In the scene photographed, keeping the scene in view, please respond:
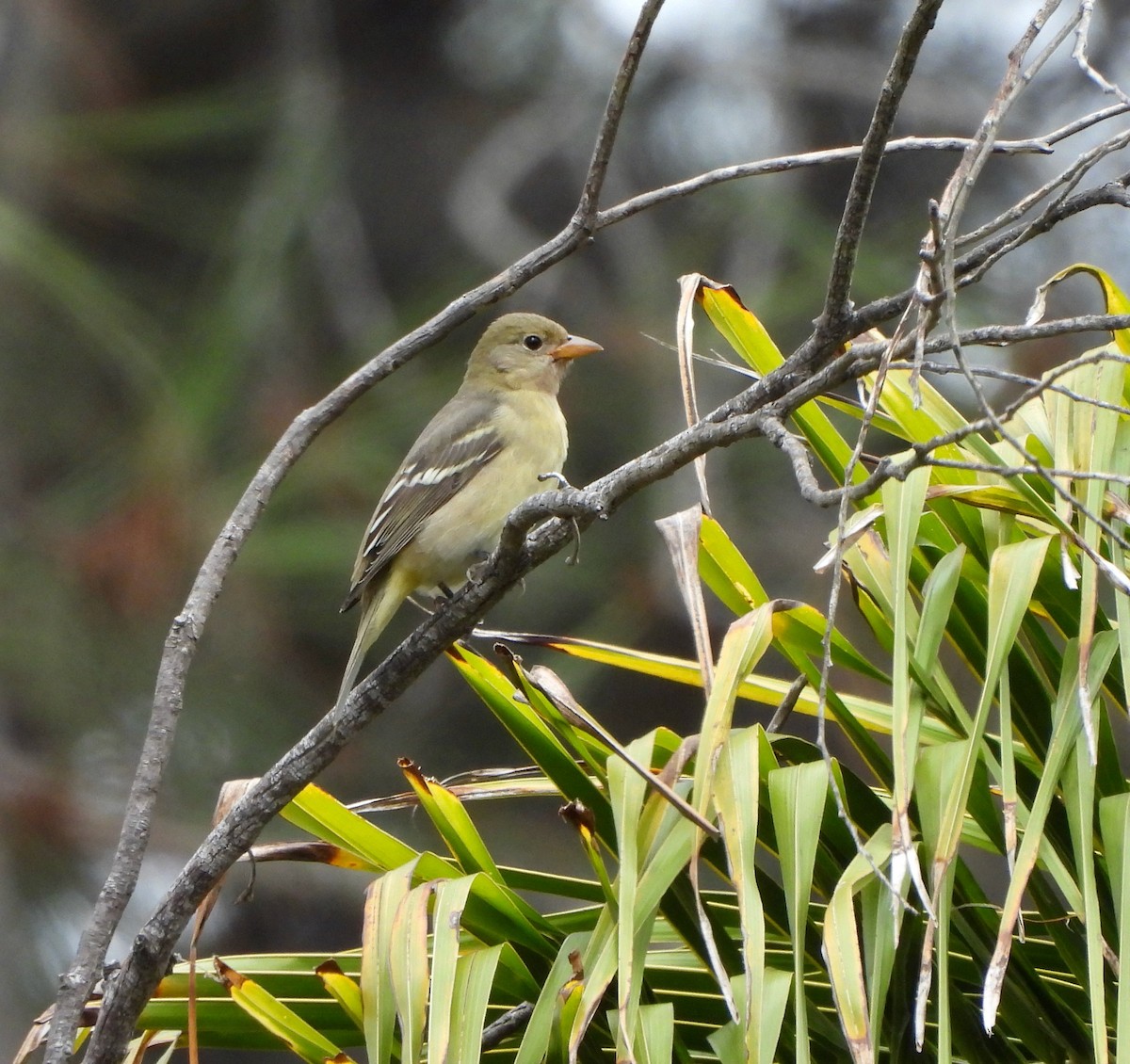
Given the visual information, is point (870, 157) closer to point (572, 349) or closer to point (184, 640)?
point (184, 640)

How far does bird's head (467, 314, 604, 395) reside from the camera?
5.73m

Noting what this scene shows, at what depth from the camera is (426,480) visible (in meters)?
5.06

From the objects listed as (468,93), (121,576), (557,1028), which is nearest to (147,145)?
(468,93)

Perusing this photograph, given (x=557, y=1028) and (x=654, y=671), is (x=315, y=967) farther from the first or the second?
(x=654, y=671)

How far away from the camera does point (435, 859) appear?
2.71 metres

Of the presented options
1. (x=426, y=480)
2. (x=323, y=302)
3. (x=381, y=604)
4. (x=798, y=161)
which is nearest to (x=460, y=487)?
(x=426, y=480)

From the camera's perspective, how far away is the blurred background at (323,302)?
322 inches

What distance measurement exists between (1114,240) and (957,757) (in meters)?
6.84

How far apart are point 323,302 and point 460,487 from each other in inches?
204

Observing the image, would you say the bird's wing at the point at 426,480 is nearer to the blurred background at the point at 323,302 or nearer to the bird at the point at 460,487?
the bird at the point at 460,487

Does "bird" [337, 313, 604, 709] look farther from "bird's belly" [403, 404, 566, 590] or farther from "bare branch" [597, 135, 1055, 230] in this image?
"bare branch" [597, 135, 1055, 230]

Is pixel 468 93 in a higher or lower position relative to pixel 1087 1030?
higher

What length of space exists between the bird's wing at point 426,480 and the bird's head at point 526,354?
0.27m

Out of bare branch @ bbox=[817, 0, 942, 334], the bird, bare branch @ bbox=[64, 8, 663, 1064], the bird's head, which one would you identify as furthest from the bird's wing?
bare branch @ bbox=[817, 0, 942, 334]
